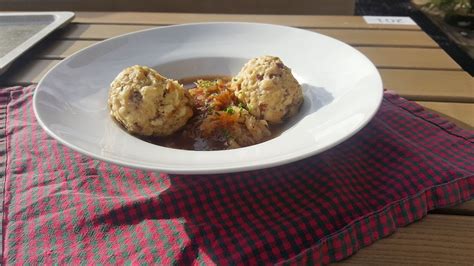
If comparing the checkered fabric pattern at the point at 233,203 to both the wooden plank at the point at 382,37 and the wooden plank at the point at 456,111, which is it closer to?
the wooden plank at the point at 456,111

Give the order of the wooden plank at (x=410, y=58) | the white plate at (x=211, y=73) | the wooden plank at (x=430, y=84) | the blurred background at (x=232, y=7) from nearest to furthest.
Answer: the white plate at (x=211, y=73), the wooden plank at (x=430, y=84), the wooden plank at (x=410, y=58), the blurred background at (x=232, y=7)

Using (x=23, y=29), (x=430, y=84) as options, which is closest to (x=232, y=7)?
(x=23, y=29)

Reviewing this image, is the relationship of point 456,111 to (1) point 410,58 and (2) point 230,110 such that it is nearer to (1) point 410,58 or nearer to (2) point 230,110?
(1) point 410,58

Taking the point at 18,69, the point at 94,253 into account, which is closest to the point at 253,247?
the point at 94,253

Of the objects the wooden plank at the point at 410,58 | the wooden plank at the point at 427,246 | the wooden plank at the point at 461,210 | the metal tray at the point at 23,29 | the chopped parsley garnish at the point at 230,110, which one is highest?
the metal tray at the point at 23,29

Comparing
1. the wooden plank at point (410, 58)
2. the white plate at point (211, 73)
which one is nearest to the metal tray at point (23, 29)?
the white plate at point (211, 73)

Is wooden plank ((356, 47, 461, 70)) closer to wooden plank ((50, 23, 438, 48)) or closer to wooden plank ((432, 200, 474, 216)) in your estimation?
wooden plank ((50, 23, 438, 48))
